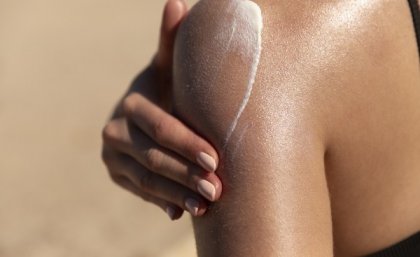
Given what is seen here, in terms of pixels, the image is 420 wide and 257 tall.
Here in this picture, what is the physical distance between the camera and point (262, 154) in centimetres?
110

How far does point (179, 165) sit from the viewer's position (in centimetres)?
127

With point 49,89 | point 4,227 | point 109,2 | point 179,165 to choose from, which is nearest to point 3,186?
point 4,227

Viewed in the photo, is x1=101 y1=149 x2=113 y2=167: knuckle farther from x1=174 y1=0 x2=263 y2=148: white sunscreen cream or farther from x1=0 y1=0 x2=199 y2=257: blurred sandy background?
x1=0 y1=0 x2=199 y2=257: blurred sandy background

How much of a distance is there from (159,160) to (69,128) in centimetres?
282

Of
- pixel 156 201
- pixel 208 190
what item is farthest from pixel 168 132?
pixel 156 201

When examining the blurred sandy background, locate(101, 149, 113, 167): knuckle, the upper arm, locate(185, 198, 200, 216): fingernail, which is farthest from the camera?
the blurred sandy background

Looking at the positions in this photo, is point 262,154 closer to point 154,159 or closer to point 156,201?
point 154,159

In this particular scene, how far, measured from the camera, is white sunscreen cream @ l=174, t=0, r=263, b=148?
1137mm

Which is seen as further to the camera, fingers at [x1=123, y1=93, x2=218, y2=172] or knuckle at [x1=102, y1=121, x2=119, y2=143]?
knuckle at [x1=102, y1=121, x2=119, y2=143]

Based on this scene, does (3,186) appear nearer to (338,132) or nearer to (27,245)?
(27,245)

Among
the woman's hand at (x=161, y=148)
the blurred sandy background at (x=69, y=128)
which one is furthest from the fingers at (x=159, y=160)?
the blurred sandy background at (x=69, y=128)

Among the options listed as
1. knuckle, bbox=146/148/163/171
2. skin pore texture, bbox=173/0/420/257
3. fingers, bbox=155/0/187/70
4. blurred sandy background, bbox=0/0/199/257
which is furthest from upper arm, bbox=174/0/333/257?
blurred sandy background, bbox=0/0/199/257

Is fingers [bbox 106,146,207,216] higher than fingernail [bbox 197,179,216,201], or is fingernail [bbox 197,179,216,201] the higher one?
fingernail [bbox 197,179,216,201]

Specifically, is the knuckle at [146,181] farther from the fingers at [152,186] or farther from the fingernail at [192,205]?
the fingernail at [192,205]
